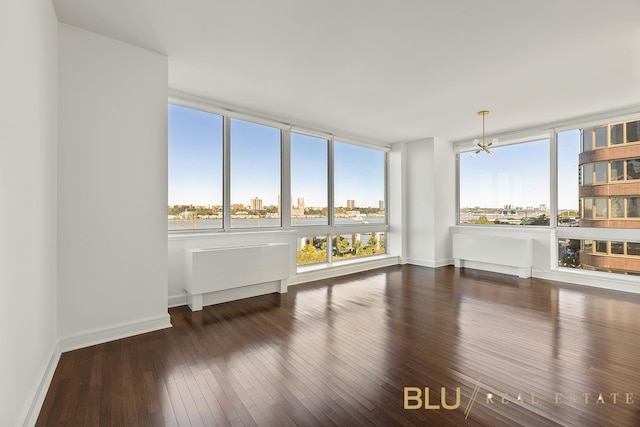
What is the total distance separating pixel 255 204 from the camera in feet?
16.3

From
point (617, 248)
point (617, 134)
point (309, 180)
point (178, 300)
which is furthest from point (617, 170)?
point (178, 300)

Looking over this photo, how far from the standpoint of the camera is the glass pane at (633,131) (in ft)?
15.8

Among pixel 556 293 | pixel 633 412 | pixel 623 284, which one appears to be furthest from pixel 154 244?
pixel 623 284

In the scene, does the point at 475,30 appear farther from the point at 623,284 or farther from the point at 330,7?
the point at 623,284

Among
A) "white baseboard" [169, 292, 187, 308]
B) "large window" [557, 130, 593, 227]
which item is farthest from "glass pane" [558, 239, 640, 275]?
"white baseboard" [169, 292, 187, 308]

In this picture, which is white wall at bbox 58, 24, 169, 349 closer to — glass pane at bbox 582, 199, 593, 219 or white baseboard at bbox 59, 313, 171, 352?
white baseboard at bbox 59, 313, 171, 352

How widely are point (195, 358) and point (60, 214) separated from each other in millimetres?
1724

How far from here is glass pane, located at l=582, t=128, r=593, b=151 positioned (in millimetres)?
5258

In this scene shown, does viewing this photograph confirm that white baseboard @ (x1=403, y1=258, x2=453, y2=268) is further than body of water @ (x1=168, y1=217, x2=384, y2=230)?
Yes

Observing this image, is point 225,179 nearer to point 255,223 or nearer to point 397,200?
point 255,223

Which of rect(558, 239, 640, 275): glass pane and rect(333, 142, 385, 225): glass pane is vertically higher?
rect(333, 142, 385, 225): glass pane

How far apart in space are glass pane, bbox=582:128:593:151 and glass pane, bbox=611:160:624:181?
453 millimetres

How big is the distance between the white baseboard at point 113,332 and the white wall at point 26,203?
0.20 m

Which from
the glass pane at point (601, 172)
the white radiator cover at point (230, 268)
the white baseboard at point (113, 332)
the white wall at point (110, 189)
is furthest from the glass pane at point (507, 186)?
the white baseboard at point (113, 332)
